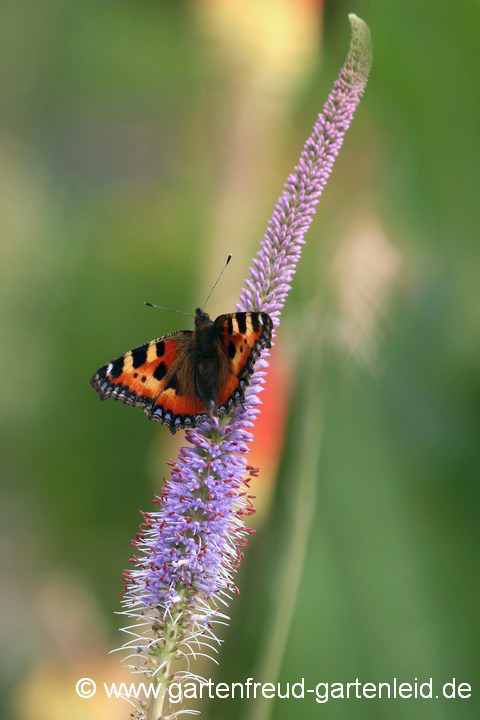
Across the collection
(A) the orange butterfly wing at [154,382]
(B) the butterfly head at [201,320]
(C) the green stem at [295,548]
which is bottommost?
(C) the green stem at [295,548]

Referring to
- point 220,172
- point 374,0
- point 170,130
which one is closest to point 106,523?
point 220,172

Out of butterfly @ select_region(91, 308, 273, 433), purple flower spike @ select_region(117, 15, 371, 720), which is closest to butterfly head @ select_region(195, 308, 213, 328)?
butterfly @ select_region(91, 308, 273, 433)

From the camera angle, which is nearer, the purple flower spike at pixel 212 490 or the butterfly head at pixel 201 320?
the purple flower spike at pixel 212 490

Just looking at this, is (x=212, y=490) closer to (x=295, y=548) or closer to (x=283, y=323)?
(x=295, y=548)

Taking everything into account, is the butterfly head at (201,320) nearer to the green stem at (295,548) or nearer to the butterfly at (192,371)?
the butterfly at (192,371)

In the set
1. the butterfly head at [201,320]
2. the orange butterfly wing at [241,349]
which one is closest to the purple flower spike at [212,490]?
the orange butterfly wing at [241,349]

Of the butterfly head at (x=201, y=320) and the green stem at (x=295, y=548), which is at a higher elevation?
the butterfly head at (x=201, y=320)

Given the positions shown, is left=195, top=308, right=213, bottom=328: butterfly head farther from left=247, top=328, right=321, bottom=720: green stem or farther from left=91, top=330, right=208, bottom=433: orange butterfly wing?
left=247, top=328, right=321, bottom=720: green stem

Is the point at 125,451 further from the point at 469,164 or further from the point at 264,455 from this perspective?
the point at 469,164
